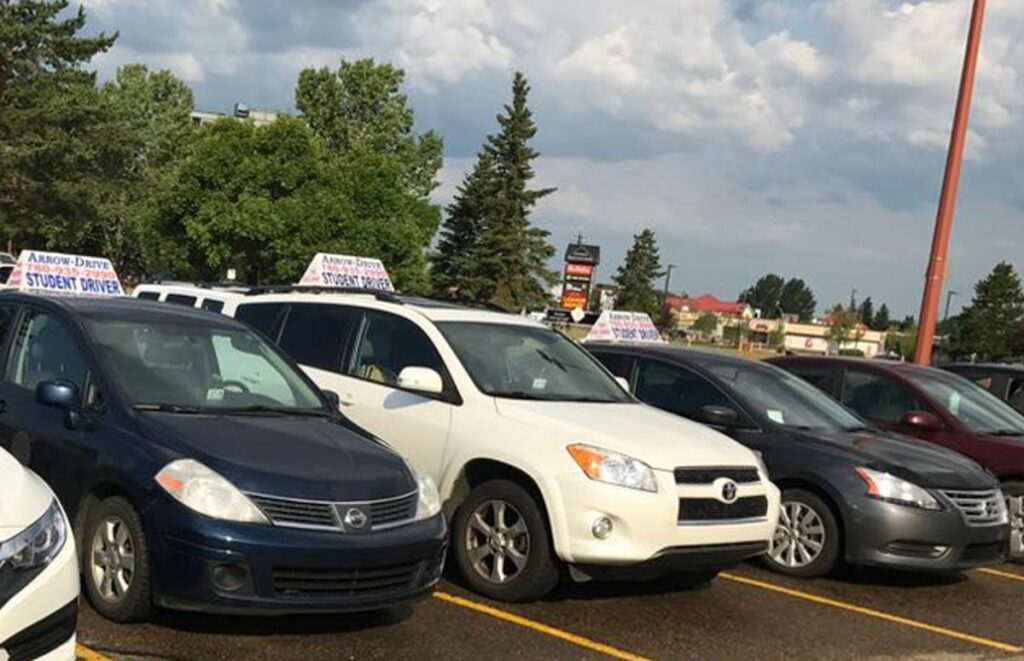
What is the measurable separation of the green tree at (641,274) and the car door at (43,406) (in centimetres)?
8674

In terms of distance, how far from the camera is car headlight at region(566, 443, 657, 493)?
234 inches

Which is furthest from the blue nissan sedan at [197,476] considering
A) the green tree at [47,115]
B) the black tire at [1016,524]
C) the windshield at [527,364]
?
the green tree at [47,115]

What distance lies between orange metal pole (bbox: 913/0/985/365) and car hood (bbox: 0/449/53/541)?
11743 millimetres

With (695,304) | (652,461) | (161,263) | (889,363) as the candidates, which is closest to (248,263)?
(161,263)

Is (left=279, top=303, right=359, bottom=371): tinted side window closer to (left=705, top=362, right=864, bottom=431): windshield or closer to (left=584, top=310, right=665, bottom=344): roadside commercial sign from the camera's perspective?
(left=705, top=362, right=864, bottom=431): windshield

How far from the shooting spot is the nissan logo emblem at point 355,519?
4.92m

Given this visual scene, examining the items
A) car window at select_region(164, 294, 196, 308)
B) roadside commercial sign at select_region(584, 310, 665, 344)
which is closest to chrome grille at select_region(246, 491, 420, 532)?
car window at select_region(164, 294, 196, 308)

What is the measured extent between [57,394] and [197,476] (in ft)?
3.02

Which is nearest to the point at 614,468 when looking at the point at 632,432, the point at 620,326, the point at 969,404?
the point at 632,432

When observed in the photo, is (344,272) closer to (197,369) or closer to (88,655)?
(197,369)

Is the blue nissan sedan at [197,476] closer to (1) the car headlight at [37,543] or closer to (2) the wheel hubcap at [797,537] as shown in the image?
(1) the car headlight at [37,543]

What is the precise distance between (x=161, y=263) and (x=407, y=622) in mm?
51365

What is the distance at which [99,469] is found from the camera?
5.12m

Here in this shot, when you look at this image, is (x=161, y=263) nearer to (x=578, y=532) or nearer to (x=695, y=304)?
(x=578, y=532)
